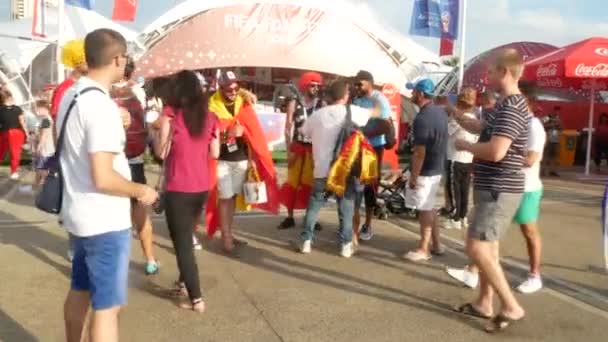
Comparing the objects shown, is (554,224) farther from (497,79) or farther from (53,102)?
(53,102)

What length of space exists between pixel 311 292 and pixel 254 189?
1422 millimetres

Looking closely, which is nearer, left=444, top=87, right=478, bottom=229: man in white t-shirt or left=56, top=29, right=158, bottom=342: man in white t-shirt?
left=56, top=29, right=158, bottom=342: man in white t-shirt

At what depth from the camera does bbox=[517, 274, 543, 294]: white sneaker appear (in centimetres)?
518

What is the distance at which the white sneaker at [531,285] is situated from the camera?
17.0 ft

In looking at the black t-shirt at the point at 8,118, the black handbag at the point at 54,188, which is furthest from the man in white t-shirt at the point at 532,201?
the black t-shirt at the point at 8,118

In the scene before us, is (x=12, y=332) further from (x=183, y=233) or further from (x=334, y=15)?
(x=334, y=15)

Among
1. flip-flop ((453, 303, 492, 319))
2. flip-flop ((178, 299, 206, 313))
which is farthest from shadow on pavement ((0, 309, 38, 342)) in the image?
flip-flop ((453, 303, 492, 319))

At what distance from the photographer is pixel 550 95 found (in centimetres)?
2181

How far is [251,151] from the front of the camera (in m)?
6.25

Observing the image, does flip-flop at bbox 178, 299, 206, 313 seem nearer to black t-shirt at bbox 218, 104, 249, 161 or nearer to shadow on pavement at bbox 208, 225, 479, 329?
shadow on pavement at bbox 208, 225, 479, 329

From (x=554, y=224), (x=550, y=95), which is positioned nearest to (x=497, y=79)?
(x=554, y=224)

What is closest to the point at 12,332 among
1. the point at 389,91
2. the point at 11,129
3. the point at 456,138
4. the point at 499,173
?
the point at 499,173

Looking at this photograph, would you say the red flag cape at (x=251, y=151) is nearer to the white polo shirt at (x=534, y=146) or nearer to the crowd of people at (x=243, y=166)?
the crowd of people at (x=243, y=166)

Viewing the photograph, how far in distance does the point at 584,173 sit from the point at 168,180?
12260 millimetres
